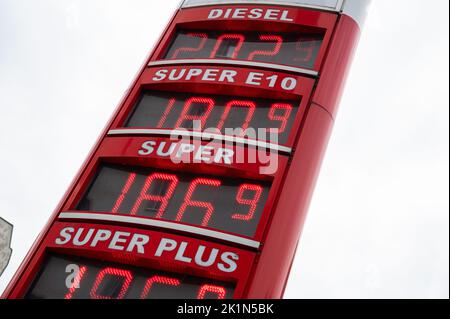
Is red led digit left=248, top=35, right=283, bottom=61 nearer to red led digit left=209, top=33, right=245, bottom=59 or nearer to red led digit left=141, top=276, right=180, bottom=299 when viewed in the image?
Answer: red led digit left=209, top=33, right=245, bottom=59

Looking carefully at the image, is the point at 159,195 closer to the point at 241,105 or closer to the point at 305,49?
the point at 241,105

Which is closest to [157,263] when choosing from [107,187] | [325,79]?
[107,187]

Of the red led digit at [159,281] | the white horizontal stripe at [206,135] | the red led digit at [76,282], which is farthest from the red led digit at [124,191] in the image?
the red led digit at [159,281]

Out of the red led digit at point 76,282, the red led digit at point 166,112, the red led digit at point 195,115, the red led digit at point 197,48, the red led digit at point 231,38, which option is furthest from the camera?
the red led digit at point 197,48

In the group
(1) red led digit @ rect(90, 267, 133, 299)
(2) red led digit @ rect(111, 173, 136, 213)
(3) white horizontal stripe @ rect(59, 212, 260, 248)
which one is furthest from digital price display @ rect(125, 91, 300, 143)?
(1) red led digit @ rect(90, 267, 133, 299)

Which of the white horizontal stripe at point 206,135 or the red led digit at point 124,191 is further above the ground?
the white horizontal stripe at point 206,135

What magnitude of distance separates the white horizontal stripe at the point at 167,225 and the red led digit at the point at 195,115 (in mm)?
1883

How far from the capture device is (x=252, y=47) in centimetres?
975

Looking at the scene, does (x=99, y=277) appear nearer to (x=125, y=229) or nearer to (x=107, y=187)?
(x=125, y=229)

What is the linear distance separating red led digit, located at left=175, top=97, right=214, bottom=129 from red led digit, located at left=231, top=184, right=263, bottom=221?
1415mm

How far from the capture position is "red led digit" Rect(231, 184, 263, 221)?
7.26 m

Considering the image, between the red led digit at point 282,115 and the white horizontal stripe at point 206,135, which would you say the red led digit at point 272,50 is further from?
the white horizontal stripe at point 206,135

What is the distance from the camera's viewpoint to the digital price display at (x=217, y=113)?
27.0ft
